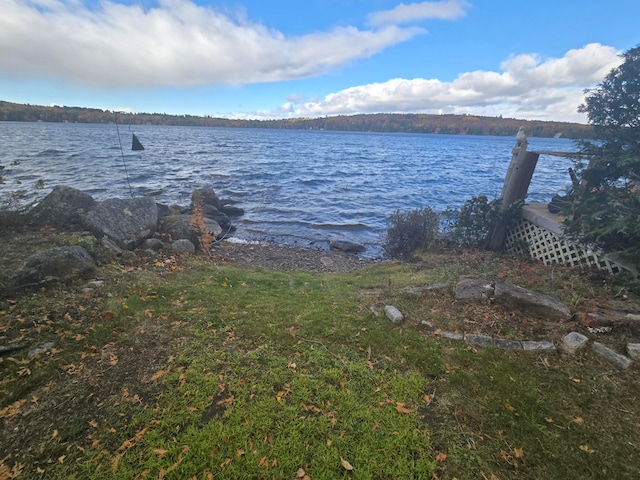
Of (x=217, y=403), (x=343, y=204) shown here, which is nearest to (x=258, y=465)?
(x=217, y=403)

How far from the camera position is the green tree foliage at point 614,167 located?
5.60 m

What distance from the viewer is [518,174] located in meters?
9.15

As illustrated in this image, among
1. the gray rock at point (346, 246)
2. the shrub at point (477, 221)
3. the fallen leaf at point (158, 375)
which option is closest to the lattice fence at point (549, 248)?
the shrub at point (477, 221)

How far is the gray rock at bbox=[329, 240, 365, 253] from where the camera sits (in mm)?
13398

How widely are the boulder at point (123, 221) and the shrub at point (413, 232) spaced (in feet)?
28.4

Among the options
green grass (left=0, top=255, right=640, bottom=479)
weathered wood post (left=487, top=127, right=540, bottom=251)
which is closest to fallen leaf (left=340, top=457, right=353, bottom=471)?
green grass (left=0, top=255, right=640, bottom=479)

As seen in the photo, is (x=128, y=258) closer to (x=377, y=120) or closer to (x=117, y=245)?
(x=117, y=245)

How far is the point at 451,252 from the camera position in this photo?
33.0 feet

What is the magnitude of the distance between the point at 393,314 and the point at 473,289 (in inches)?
71.5

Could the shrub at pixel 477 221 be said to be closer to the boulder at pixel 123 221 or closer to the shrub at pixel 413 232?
the shrub at pixel 413 232

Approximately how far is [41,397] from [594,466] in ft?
18.7

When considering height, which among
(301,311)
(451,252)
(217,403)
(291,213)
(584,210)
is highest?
(584,210)

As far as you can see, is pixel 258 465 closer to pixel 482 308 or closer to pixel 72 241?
pixel 482 308

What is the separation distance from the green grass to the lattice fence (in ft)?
11.5
